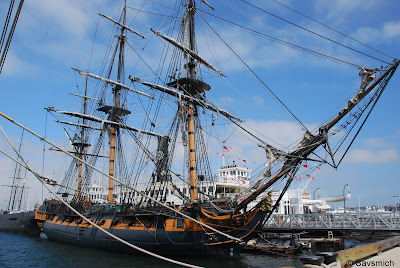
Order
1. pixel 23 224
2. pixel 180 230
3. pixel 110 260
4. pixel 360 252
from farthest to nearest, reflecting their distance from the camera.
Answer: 1. pixel 23 224
2. pixel 110 260
3. pixel 180 230
4. pixel 360 252

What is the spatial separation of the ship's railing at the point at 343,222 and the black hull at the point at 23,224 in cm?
3438

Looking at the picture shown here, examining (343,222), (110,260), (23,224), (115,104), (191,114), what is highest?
(115,104)

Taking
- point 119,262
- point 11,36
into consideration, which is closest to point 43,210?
point 119,262

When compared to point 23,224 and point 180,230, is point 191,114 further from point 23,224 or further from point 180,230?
point 23,224

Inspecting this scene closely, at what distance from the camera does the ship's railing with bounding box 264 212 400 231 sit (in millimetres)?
23578

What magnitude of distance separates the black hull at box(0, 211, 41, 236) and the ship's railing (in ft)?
113

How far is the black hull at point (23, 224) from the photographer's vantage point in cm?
4447

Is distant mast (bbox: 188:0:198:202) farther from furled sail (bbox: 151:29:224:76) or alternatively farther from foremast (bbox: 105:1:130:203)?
foremast (bbox: 105:1:130:203)

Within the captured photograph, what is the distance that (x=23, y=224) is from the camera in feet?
148

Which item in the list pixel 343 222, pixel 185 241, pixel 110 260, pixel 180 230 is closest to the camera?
pixel 185 241

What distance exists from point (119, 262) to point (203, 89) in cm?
1375

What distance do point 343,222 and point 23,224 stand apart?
43.4m

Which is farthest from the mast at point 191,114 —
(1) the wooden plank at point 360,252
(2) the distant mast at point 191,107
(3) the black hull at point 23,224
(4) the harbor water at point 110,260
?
(3) the black hull at point 23,224

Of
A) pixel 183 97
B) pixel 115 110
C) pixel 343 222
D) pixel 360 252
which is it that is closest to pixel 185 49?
pixel 183 97
